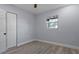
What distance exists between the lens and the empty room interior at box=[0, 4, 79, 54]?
311 cm

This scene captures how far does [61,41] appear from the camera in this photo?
13.4 ft

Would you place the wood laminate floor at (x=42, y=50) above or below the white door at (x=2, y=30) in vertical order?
below

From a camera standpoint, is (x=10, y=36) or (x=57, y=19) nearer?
(x=10, y=36)

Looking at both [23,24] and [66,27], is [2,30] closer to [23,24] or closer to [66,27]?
[23,24]

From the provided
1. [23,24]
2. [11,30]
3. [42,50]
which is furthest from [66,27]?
[11,30]

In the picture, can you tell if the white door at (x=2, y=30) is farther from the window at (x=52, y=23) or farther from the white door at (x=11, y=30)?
the window at (x=52, y=23)

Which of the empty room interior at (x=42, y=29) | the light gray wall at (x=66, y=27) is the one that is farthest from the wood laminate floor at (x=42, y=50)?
the light gray wall at (x=66, y=27)

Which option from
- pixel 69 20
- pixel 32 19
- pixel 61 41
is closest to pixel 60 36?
pixel 61 41

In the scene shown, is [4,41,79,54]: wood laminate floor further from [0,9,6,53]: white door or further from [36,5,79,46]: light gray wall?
[36,5,79,46]: light gray wall

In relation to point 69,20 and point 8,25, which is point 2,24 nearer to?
point 8,25

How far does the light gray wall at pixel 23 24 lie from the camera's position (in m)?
3.73

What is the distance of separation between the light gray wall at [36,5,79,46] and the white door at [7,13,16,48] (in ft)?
7.83
